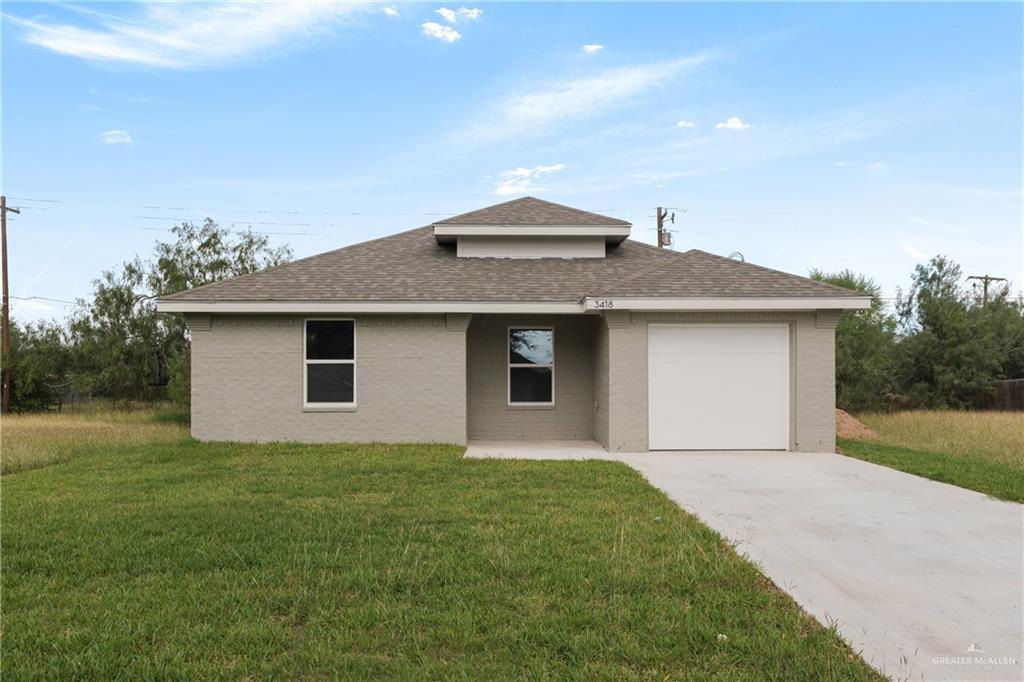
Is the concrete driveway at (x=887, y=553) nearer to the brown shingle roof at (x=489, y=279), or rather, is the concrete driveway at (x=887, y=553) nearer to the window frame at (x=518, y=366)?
the brown shingle roof at (x=489, y=279)

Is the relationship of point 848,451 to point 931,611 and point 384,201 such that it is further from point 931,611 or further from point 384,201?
point 384,201

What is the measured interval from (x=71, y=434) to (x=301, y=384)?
6.35 m

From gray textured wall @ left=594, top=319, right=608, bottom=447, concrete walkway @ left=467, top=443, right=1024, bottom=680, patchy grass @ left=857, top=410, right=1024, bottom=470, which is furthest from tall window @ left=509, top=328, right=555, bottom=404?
patchy grass @ left=857, top=410, right=1024, bottom=470

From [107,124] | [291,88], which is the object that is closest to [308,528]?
[291,88]

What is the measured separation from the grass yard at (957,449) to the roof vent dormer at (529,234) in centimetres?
708

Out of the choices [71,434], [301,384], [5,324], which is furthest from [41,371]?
[301,384]

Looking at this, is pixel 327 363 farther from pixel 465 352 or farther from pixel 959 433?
pixel 959 433

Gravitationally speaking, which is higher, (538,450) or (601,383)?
(601,383)

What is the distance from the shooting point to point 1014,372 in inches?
1157

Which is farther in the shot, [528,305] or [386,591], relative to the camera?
[528,305]

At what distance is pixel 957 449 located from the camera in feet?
45.3

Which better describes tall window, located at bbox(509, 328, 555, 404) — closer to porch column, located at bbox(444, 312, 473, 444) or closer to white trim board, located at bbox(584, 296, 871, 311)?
porch column, located at bbox(444, 312, 473, 444)

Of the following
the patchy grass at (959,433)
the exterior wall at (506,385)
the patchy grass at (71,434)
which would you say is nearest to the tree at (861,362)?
the patchy grass at (959,433)

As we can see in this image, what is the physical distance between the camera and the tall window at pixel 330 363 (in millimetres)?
13891
